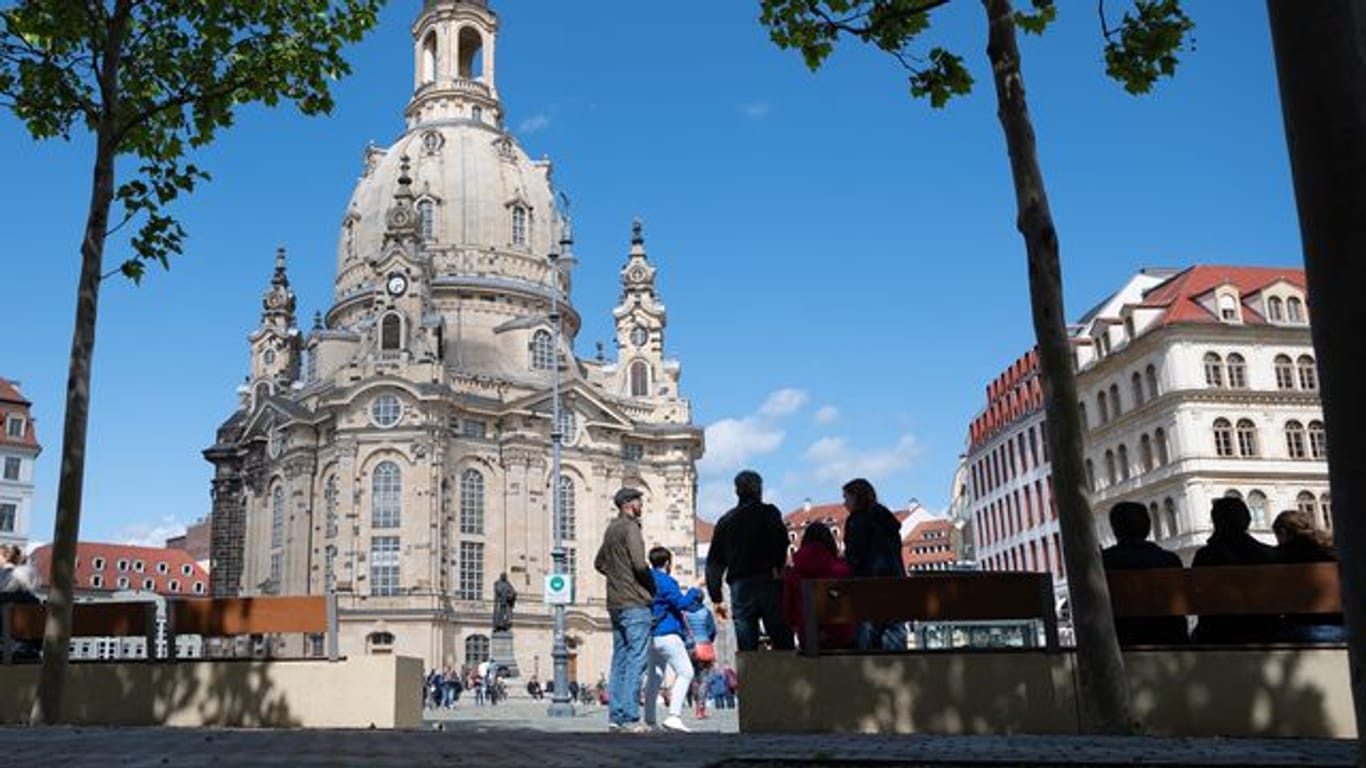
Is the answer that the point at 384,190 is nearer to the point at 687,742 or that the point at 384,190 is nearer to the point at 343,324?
the point at 343,324

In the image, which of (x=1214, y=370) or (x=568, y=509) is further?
(x=568, y=509)

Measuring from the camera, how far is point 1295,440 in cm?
4975

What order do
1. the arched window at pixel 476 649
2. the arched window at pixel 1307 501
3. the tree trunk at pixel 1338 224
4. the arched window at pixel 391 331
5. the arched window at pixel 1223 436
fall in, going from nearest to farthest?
the tree trunk at pixel 1338 224 < the arched window at pixel 1307 501 < the arched window at pixel 1223 436 < the arched window at pixel 476 649 < the arched window at pixel 391 331

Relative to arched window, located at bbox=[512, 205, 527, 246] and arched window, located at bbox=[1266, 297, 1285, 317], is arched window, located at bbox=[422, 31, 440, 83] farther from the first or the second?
arched window, located at bbox=[1266, 297, 1285, 317]

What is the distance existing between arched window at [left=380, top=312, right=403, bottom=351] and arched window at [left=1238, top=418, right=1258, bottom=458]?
137 feet

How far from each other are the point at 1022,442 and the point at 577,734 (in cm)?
5695

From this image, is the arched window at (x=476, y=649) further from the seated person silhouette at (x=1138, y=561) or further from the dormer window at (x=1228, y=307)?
A: the seated person silhouette at (x=1138, y=561)

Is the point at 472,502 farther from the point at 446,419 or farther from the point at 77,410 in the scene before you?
the point at 77,410

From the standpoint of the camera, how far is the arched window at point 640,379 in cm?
7638

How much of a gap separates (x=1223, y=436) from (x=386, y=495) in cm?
3945

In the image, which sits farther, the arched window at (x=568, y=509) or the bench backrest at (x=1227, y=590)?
the arched window at (x=568, y=509)

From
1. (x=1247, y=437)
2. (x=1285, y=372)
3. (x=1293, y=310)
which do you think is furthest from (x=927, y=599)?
(x=1293, y=310)

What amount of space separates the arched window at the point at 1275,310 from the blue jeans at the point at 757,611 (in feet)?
153

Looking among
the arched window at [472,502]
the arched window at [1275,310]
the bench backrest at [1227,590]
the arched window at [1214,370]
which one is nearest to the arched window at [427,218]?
the arched window at [472,502]
